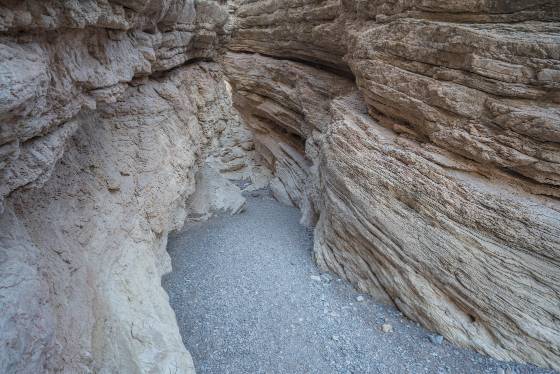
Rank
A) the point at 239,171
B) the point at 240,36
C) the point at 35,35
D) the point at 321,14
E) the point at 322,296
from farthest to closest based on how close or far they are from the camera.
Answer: the point at 239,171 → the point at 240,36 → the point at 321,14 → the point at 322,296 → the point at 35,35

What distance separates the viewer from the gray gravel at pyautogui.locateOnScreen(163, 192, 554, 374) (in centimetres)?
564

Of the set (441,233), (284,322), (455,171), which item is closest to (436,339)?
(441,233)

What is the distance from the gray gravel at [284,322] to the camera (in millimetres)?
5641

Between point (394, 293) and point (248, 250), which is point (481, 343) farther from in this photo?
point (248, 250)

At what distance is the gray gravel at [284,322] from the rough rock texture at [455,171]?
41cm

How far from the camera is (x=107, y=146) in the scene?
5.30m

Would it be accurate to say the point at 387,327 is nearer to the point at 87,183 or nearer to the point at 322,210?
the point at 322,210

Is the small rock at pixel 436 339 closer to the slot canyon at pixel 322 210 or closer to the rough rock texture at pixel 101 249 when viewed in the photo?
the slot canyon at pixel 322 210

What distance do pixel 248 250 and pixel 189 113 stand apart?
399 cm

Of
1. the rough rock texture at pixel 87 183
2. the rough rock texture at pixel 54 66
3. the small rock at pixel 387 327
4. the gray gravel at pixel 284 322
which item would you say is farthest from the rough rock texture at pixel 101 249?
the small rock at pixel 387 327

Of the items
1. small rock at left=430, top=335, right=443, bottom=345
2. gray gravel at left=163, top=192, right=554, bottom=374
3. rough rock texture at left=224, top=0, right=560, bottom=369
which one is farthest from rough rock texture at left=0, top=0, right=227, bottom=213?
small rock at left=430, top=335, right=443, bottom=345

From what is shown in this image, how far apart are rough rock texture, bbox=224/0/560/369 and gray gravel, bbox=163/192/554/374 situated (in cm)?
41

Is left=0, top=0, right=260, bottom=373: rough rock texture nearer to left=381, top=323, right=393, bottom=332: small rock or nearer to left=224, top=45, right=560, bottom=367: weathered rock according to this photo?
left=381, top=323, right=393, bottom=332: small rock

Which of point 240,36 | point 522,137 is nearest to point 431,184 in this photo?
point 522,137
